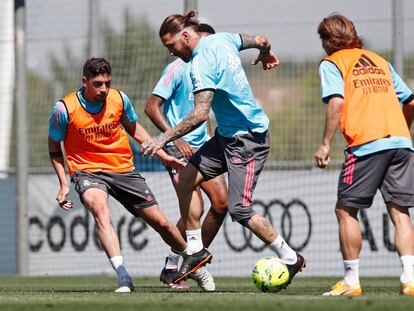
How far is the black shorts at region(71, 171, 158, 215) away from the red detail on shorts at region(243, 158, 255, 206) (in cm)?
118

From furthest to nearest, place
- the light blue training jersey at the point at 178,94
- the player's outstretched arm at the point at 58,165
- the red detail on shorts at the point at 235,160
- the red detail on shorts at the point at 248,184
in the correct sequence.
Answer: the light blue training jersey at the point at 178,94
the player's outstretched arm at the point at 58,165
the red detail on shorts at the point at 235,160
the red detail on shorts at the point at 248,184

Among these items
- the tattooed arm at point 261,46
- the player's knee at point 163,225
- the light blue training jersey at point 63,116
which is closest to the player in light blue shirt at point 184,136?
the player's knee at point 163,225

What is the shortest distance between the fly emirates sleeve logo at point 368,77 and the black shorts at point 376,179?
468 millimetres

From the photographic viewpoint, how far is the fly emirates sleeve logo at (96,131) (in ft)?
33.5

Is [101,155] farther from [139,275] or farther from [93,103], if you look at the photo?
[139,275]

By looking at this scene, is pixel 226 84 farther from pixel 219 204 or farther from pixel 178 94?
pixel 178 94

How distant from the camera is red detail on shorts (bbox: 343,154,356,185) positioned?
8.43 metres

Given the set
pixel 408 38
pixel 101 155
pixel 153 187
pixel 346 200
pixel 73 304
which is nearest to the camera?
pixel 73 304

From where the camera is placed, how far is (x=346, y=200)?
27.6ft

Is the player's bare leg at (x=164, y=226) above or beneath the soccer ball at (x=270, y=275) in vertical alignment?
above

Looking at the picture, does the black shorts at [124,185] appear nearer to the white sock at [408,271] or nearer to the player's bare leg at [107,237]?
the player's bare leg at [107,237]

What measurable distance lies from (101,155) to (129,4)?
6800mm

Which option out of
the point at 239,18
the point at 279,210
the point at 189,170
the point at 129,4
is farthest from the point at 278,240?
the point at 129,4

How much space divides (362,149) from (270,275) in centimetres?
125
